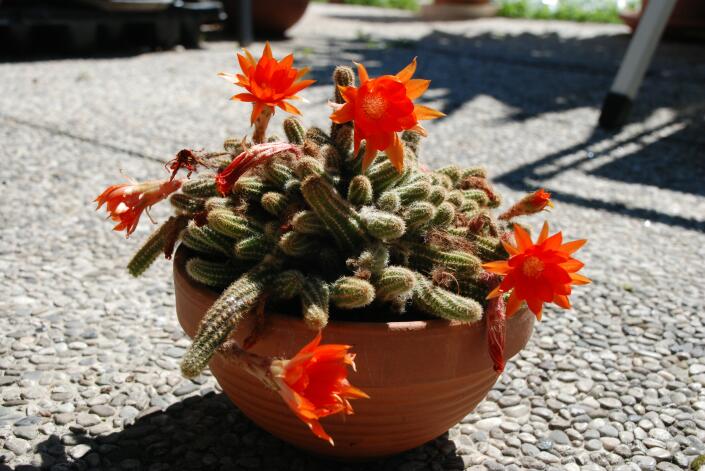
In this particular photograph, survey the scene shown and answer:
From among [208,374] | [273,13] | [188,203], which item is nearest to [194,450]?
[208,374]

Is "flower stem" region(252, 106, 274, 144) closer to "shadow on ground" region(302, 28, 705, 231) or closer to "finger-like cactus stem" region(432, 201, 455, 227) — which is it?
"finger-like cactus stem" region(432, 201, 455, 227)

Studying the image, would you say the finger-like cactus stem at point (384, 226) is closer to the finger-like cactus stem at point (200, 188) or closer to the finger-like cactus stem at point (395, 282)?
the finger-like cactus stem at point (395, 282)

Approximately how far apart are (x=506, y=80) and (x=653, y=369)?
541 cm

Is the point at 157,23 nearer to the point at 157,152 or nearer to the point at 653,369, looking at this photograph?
the point at 157,152

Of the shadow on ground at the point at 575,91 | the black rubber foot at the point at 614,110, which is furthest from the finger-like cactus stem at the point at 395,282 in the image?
the black rubber foot at the point at 614,110

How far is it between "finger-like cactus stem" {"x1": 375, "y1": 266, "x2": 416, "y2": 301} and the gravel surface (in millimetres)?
A: 595

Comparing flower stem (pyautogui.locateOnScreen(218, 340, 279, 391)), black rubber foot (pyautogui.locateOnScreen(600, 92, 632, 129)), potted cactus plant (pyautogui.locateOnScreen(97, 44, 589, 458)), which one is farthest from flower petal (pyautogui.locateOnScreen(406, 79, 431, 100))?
black rubber foot (pyautogui.locateOnScreen(600, 92, 632, 129))

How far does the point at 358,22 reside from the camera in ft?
39.0

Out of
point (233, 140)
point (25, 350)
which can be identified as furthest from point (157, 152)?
point (233, 140)

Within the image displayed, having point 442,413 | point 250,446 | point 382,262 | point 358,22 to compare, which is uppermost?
point 382,262

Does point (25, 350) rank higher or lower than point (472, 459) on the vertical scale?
lower

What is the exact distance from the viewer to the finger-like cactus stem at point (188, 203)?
6.76 ft

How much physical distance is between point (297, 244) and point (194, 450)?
745mm

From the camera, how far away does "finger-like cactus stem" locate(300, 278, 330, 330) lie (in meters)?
1.65
